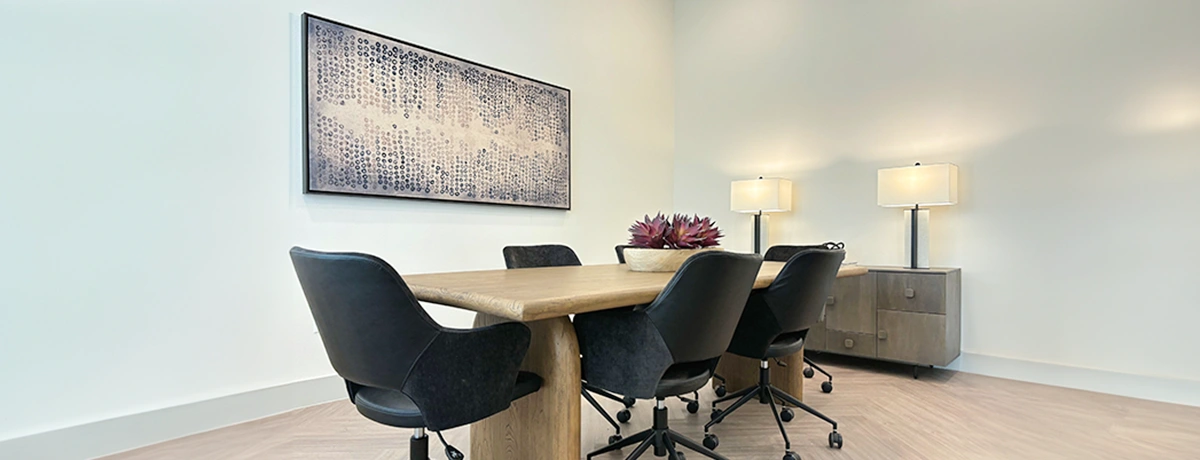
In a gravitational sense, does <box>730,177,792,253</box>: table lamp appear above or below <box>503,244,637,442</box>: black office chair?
above

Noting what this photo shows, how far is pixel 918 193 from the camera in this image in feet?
11.2

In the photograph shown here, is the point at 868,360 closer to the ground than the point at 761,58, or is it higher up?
closer to the ground

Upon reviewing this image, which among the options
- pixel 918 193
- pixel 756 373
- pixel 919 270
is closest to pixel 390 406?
pixel 756 373

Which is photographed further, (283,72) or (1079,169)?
(1079,169)

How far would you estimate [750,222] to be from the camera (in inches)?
181

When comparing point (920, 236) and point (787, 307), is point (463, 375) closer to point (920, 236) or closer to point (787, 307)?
point (787, 307)

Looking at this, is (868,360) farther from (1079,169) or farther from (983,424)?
(1079,169)

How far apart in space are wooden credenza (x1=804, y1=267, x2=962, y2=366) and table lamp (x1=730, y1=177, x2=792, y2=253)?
803 millimetres

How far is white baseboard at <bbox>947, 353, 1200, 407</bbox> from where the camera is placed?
2902 mm

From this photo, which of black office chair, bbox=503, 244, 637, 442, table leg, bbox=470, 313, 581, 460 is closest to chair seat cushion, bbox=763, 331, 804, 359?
black office chair, bbox=503, 244, 637, 442

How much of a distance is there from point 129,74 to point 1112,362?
17.0 ft

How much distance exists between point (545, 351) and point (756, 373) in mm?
1617

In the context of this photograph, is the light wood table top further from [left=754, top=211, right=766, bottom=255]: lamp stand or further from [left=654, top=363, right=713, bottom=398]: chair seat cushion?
[left=754, top=211, right=766, bottom=255]: lamp stand

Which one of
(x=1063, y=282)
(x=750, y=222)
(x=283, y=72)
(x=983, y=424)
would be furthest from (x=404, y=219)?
(x=1063, y=282)
